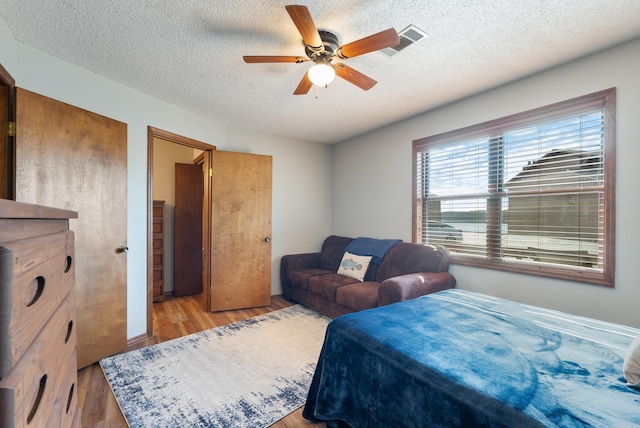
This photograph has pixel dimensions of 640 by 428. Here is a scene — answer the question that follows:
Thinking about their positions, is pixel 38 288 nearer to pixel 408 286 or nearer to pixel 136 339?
pixel 408 286

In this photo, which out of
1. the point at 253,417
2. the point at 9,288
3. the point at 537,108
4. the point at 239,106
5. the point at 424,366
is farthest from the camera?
the point at 239,106

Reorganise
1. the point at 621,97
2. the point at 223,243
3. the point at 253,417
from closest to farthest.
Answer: the point at 253,417 → the point at 621,97 → the point at 223,243

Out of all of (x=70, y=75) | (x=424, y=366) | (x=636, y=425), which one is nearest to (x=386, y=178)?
(x=424, y=366)

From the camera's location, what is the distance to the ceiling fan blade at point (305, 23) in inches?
53.3

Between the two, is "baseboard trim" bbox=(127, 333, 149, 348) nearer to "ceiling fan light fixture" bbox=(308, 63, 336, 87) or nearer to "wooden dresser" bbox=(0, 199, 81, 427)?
"wooden dresser" bbox=(0, 199, 81, 427)

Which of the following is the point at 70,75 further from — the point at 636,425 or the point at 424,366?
the point at 636,425

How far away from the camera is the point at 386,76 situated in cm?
238

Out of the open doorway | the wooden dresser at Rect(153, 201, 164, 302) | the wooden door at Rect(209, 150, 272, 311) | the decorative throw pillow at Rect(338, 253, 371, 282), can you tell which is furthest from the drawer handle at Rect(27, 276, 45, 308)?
the wooden dresser at Rect(153, 201, 164, 302)

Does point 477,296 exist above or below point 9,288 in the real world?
below

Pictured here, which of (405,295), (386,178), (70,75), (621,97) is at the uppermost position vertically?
(70,75)

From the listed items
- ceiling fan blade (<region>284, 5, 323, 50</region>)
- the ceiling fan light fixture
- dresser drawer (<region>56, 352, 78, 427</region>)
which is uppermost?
ceiling fan blade (<region>284, 5, 323, 50</region>)

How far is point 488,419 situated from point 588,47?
8.59ft

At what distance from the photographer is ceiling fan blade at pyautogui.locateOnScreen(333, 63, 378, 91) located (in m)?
1.90

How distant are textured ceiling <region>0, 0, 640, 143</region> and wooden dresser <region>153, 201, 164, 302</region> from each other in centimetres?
166
